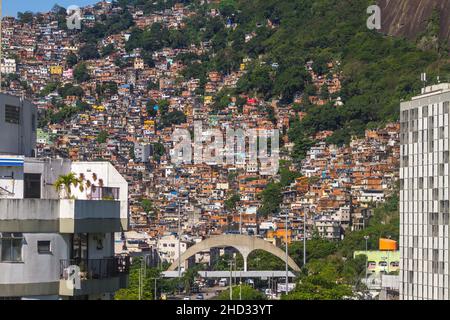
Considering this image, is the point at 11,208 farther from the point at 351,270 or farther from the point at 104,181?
the point at 351,270

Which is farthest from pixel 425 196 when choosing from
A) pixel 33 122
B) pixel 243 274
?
pixel 33 122

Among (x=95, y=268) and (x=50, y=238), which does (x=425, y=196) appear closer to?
(x=95, y=268)

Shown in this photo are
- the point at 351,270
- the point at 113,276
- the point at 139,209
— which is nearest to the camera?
the point at 113,276

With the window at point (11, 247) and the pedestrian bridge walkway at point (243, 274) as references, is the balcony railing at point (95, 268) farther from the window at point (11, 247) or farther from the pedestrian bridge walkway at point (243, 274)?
the pedestrian bridge walkway at point (243, 274)

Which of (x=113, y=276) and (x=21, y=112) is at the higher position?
(x=21, y=112)

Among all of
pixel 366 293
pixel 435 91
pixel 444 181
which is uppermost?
pixel 435 91

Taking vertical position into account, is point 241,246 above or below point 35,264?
below

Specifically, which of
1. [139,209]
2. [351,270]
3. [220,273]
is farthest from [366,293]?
[139,209]
